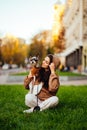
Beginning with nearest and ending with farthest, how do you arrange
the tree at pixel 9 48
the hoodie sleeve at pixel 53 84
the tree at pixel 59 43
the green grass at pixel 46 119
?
the green grass at pixel 46 119
the hoodie sleeve at pixel 53 84
the tree at pixel 59 43
the tree at pixel 9 48

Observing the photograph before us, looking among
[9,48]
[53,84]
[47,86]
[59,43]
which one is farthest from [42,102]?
[9,48]

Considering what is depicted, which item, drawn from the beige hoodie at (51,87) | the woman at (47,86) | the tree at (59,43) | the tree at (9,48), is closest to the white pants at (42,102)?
the woman at (47,86)

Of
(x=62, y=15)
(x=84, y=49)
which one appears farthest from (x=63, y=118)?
(x=62, y=15)

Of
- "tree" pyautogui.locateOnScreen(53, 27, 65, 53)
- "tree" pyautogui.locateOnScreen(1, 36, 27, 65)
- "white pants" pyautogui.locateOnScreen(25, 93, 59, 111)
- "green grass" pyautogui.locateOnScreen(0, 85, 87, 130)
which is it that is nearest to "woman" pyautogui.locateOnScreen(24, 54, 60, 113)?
"white pants" pyautogui.locateOnScreen(25, 93, 59, 111)

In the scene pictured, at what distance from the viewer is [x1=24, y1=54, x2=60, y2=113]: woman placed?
32.0 feet

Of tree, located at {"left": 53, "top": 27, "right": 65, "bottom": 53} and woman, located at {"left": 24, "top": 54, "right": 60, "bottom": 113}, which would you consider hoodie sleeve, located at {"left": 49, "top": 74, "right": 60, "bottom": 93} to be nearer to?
woman, located at {"left": 24, "top": 54, "right": 60, "bottom": 113}

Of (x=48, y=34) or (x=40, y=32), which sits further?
(x=48, y=34)

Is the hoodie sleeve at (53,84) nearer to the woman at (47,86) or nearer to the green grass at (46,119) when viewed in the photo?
the woman at (47,86)

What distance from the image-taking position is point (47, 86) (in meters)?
10.0

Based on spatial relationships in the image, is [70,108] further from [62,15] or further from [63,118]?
[62,15]

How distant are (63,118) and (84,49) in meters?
51.2

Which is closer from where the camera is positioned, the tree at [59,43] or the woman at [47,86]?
the woman at [47,86]

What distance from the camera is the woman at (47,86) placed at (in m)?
9.75

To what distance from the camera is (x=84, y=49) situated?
2357 inches
